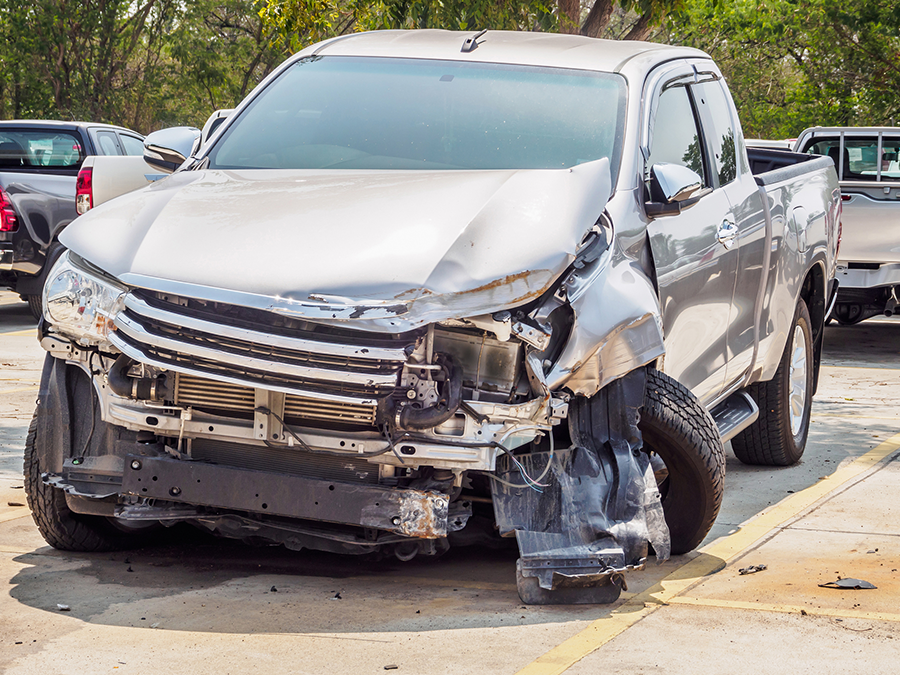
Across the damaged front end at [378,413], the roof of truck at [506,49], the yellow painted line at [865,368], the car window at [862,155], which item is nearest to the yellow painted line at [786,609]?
the damaged front end at [378,413]

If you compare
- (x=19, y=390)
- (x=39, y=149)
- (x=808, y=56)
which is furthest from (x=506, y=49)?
(x=808, y=56)

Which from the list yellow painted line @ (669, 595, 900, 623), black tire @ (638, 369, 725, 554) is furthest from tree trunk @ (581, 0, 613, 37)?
yellow painted line @ (669, 595, 900, 623)

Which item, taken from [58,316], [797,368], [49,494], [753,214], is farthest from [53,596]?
[797,368]

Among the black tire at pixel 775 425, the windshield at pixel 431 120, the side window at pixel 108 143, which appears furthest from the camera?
the side window at pixel 108 143

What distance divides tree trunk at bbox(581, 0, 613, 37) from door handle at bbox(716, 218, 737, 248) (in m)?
7.93

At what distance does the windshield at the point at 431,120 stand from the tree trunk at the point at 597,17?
8.10 metres

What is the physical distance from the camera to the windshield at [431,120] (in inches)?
201

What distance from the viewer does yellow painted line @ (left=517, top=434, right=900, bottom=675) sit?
12.8 feet

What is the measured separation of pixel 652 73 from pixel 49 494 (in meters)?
3.04

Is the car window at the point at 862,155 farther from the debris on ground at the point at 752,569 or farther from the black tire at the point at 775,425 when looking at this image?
the debris on ground at the point at 752,569

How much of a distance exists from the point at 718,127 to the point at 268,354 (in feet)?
10.4

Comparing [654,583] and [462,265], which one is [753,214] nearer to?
[654,583]

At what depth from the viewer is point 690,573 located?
4.96 metres

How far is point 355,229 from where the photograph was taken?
4199mm
